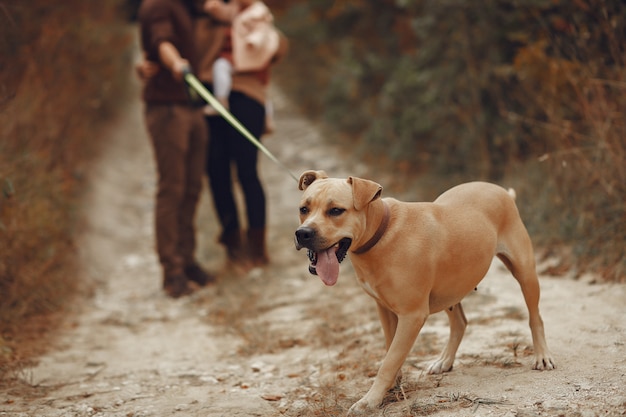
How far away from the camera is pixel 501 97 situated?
7.93m

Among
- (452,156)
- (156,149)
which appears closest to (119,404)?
(156,149)

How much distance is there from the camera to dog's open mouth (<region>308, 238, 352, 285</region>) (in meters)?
3.30

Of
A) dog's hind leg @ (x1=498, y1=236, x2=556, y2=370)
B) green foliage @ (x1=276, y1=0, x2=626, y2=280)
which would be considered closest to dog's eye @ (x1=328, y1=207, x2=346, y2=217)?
dog's hind leg @ (x1=498, y1=236, x2=556, y2=370)

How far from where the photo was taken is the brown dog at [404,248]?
11.0ft

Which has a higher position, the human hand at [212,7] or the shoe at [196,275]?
the human hand at [212,7]

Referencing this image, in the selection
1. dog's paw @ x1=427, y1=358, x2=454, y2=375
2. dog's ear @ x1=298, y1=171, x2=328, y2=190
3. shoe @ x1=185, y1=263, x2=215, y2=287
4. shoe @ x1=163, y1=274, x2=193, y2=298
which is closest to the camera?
dog's ear @ x1=298, y1=171, x2=328, y2=190

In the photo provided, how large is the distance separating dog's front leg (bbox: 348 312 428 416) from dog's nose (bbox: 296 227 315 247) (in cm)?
58

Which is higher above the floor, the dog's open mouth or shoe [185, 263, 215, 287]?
the dog's open mouth

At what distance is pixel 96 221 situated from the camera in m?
8.76

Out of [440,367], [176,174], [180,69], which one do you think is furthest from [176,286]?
[440,367]

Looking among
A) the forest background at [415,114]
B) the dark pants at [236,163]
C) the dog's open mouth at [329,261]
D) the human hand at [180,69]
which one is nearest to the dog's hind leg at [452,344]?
the dog's open mouth at [329,261]

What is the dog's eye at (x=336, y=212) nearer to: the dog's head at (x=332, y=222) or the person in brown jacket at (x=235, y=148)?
the dog's head at (x=332, y=222)

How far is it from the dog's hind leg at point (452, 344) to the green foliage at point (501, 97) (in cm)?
177

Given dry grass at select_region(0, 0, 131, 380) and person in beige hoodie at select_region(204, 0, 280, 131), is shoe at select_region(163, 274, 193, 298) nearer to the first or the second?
dry grass at select_region(0, 0, 131, 380)
